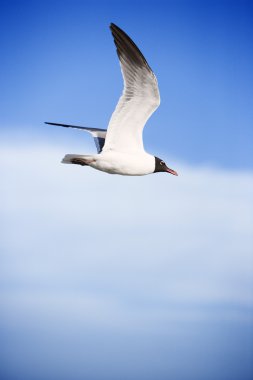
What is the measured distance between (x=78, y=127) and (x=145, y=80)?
179 centimetres

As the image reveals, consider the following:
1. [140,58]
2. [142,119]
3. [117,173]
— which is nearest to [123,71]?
[140,58]

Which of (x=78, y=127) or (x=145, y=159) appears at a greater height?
(x=78, y=127)

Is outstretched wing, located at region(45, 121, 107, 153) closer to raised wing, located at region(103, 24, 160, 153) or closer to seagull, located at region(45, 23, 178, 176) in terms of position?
seagull, located at region(45, 23, 178, 176)

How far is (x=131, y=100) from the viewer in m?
7.73

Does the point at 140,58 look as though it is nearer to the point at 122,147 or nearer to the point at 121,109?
the point at 121,109

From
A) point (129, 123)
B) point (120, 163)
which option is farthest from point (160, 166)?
point (129, 123)

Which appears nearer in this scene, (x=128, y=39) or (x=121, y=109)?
(x=128, y=39)

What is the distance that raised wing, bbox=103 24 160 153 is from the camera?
23.6 ft

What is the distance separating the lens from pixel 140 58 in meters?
7.30

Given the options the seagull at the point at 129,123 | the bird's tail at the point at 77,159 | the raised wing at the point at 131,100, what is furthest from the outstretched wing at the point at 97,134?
the bird's tail at the point at 77,159

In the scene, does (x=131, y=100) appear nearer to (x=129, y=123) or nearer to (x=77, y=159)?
(x=129, y=123)

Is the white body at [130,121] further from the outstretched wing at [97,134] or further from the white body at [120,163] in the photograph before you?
the outstretched wing at [97,134]

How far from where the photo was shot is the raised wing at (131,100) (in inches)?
283

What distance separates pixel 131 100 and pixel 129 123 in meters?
0.37
